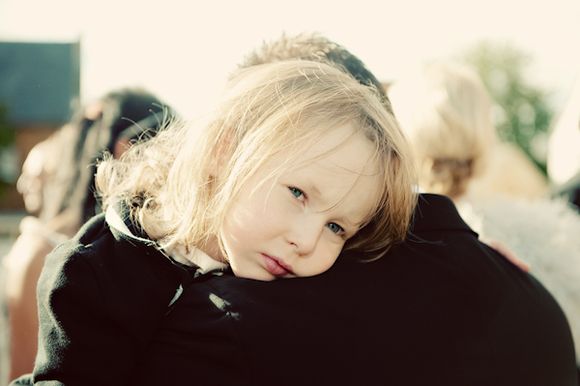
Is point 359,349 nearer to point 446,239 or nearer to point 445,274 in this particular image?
point 445,274

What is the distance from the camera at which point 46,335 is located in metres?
1.42

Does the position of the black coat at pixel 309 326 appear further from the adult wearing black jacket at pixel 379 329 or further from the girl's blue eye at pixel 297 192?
the girl's blue eye at pixel 297 192

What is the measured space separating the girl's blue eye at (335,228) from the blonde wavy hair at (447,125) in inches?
49.1

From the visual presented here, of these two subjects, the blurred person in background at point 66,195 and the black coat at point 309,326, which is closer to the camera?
the black coat at point 309,326

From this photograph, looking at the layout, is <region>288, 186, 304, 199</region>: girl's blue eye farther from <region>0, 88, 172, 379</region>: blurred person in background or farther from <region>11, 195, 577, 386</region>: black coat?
<region>0, 88, 172, 379</region>: blurred person in background

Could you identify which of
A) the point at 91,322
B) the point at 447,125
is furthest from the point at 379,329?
the point at 447,125

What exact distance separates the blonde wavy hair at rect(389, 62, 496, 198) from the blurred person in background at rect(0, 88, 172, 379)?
1268 mm

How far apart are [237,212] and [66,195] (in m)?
1.93

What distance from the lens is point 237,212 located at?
1.68 meters

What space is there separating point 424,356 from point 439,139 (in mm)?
1707

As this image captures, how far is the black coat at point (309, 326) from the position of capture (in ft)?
→ 4.15

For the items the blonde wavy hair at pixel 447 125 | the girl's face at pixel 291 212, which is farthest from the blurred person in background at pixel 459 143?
the girl's face at pixel 291 212

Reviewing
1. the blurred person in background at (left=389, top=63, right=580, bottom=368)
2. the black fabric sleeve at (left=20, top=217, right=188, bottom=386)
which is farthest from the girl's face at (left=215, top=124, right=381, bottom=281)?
the blurred person in background at (left=389, top=63, right=580, bottom=368)

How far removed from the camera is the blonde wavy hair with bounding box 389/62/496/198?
2.86 meters
